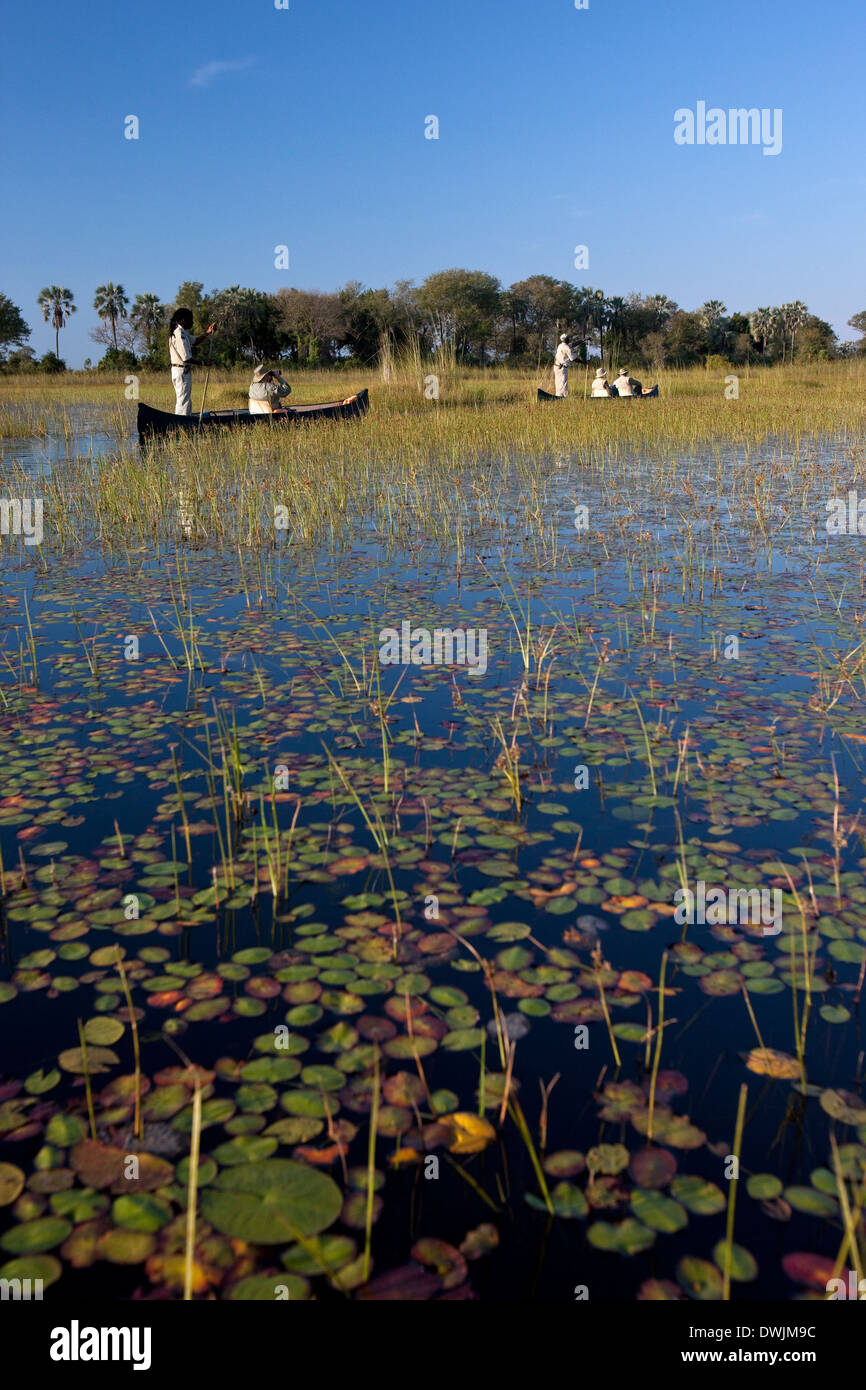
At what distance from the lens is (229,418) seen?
13.8 m

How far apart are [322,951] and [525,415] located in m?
14.6

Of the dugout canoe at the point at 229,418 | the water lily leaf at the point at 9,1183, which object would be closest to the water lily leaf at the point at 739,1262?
the water lily leaf at the point at 9,1183

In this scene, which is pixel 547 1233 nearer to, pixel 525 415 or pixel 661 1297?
pixel 661 1297

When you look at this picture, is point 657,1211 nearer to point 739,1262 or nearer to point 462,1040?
point 739,1262

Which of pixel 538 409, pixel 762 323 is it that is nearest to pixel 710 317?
pixel 762 323

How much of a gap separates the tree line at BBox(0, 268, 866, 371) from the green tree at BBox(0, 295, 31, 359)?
0.06 metres

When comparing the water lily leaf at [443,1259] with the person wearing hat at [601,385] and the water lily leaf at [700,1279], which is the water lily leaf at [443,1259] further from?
the person wearing hat at [601,385]

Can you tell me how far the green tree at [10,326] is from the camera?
50875 millimetres

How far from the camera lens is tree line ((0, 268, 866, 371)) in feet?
143

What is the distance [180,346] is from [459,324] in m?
28.0

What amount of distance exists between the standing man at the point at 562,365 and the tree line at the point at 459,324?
16.2 m

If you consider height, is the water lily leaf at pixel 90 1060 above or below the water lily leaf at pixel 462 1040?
below

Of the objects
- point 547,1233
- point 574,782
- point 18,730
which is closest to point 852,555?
point 574,782
